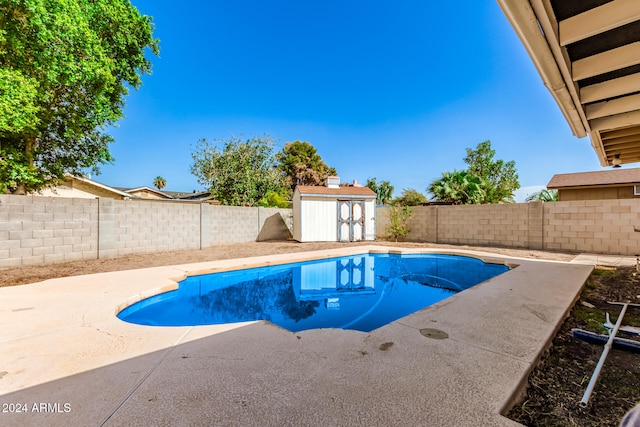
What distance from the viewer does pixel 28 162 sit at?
783cm

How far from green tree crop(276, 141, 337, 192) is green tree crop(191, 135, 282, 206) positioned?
6.25 metres

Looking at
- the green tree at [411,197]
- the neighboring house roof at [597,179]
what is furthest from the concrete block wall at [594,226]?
the green tree at [411,197]

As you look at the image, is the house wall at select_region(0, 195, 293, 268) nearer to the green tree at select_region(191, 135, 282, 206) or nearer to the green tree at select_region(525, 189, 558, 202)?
the green tree at select_region(191, 135, 282, 206)

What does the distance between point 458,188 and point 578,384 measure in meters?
14.3

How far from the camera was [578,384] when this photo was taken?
1.95m

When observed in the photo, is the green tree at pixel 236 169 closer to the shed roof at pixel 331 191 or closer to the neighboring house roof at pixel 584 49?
the shed roof at pixel 331 191

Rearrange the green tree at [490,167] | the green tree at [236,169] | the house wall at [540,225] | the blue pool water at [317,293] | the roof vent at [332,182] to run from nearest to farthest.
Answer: the blue pool water at [317,293], the house wall at [540,225], the roof vent at [332,182], the green tree at [236,169], the green tree at [490,167]

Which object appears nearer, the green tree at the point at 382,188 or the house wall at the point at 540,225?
the house wall at the point at 540,225

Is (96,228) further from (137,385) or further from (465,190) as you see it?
(465,190)

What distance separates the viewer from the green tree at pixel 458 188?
14.2 m

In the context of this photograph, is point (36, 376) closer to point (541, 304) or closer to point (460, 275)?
point (541, 304)

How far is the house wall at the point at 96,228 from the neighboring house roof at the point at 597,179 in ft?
53.2

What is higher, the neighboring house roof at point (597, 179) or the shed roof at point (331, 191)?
the neighboring house roof at point (597, 179)

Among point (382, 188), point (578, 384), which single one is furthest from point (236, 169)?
point (382, 188)
